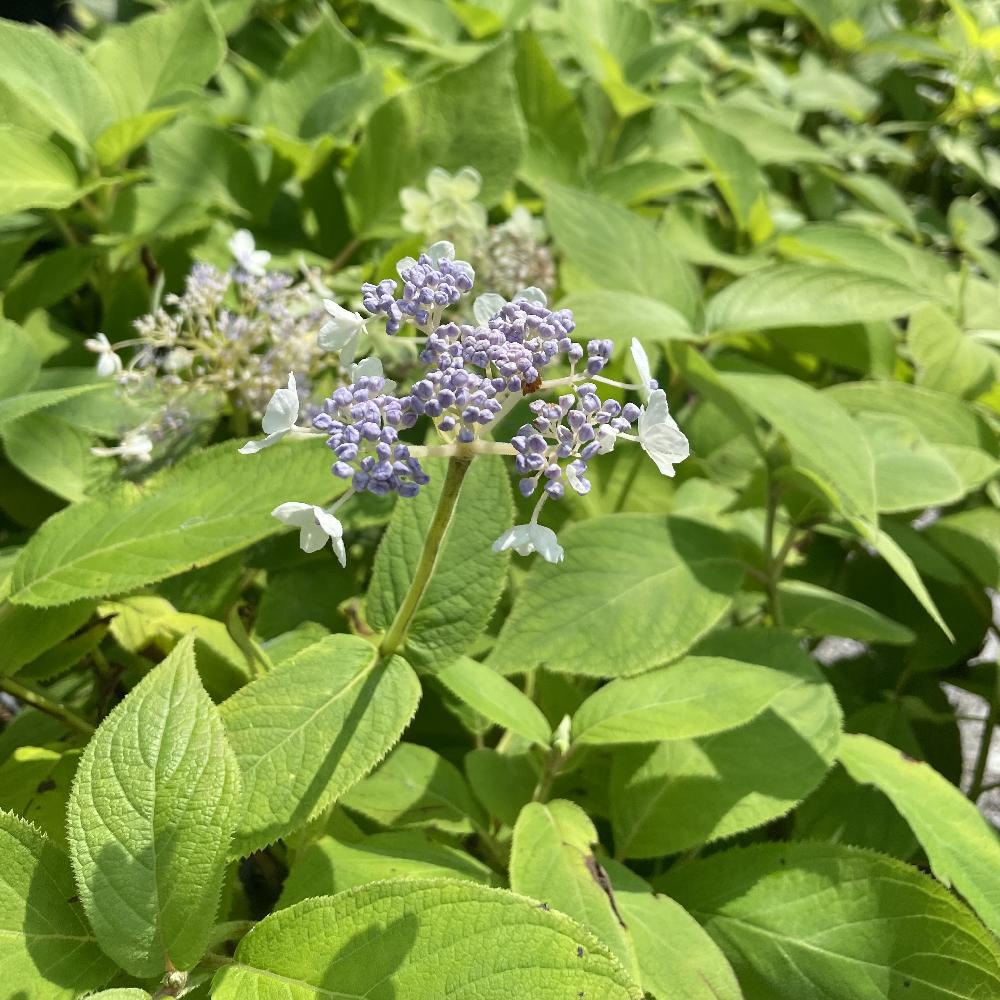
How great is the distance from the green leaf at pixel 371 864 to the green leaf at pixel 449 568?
16 centimetres

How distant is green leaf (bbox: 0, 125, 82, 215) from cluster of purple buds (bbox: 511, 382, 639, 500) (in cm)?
84

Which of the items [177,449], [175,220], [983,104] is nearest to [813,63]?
[983,104]

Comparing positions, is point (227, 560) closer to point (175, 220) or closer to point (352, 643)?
point (352, 643)

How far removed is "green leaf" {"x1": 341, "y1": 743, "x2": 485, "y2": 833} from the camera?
2.94 ft

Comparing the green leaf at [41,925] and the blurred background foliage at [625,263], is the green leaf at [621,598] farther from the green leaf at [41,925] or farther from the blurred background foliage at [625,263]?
the green leaf at [41,925]

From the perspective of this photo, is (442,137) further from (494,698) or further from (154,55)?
(494,698)

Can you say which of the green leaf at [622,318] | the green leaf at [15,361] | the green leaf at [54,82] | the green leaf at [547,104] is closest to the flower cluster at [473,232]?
the green leaf at [622,318]

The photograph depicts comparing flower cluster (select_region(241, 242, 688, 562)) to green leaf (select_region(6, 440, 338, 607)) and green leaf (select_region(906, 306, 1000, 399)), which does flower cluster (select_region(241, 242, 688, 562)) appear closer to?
green leaf (select_region(6, 440, 338, 607))

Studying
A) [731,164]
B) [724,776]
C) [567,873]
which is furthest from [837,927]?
[731,164]

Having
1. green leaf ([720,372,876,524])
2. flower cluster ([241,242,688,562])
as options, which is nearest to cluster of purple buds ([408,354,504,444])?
flower cluster ([241,242,688,562])

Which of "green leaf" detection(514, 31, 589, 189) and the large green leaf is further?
"green leaf" detection(514, 31, 589, 189)

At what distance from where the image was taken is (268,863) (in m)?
0.94

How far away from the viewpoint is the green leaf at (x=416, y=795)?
90 centimetres

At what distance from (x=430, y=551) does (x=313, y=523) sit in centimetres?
9
